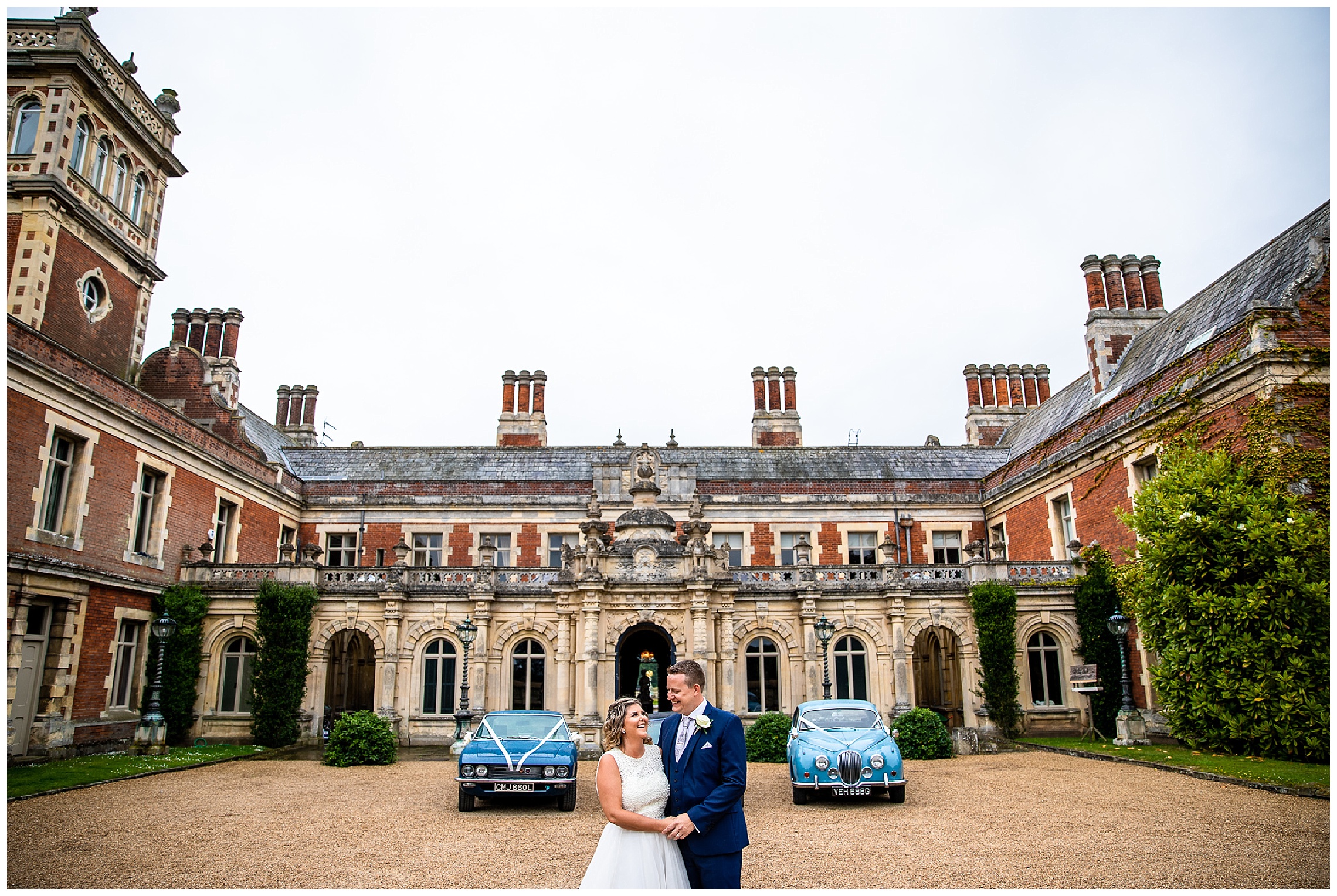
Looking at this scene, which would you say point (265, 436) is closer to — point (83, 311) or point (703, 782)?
point (83, 311)

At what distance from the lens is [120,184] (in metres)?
25.0

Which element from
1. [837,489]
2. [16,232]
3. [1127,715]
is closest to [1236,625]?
[1127,715]

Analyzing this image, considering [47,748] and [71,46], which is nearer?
[47,748]

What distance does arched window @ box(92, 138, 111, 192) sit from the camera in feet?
78.2

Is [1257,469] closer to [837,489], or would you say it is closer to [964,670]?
[964,670]

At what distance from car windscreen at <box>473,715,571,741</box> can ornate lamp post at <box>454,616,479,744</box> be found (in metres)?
6.89

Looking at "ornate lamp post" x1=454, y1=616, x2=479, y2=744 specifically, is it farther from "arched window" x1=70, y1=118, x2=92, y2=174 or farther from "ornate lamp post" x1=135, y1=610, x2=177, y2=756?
"arched window" x1=70, y1=118, x2=92, y2=174

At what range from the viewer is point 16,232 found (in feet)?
70.6

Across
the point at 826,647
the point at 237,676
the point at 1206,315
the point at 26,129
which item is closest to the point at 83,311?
the point at 26,129

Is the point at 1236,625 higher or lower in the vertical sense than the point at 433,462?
lower

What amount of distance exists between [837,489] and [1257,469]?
15475 mm

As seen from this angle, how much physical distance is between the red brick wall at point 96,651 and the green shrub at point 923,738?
19203 mm

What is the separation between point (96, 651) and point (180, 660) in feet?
8.00

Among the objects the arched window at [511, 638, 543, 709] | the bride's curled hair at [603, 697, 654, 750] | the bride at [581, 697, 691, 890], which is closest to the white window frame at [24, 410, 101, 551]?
the arched window at [511, 638, 543, 709]
